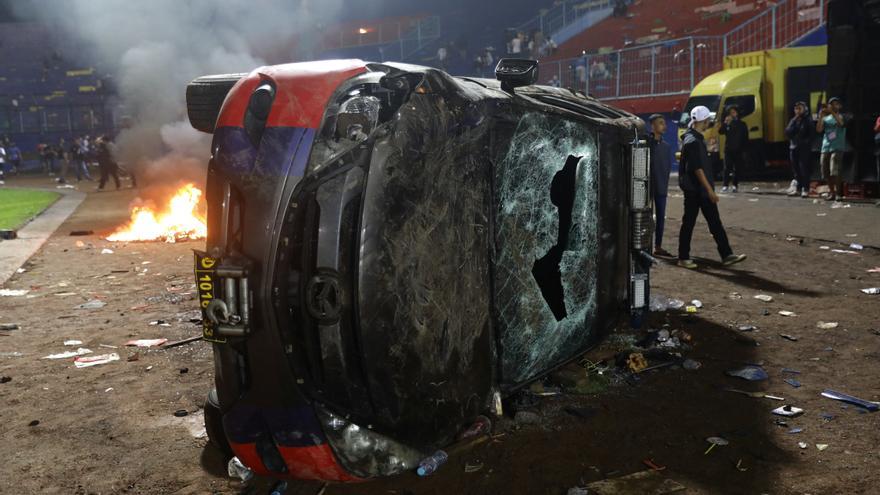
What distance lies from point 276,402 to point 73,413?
6.77 feet

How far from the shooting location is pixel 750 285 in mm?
6898

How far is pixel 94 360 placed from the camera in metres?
5.08

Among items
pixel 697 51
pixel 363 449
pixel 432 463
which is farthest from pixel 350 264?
pixel 697 51

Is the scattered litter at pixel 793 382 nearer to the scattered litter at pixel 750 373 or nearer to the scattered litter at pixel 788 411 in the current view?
the scattered litter at pixel 750 373

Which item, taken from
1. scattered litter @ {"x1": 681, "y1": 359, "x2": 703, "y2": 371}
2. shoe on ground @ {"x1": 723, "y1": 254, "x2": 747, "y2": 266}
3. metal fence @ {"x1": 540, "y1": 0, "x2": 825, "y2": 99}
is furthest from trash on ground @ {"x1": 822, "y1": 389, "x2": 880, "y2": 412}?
metal fence @ {"x1": 540, "y1": 0, "x2": 825, "y2": 99}

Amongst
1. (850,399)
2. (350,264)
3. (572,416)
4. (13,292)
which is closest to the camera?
(350,264)

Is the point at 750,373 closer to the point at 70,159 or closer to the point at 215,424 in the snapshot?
the point at 215,424

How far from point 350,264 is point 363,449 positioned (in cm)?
71

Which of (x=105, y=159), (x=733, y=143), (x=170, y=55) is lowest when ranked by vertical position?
(x=733, y=143)

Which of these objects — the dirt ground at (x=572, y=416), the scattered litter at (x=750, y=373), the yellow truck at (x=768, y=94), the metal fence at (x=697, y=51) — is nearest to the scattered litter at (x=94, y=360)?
the dirt ground at (x=572, y=416)

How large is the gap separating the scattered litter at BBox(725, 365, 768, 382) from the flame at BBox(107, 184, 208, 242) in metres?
A: 8.96

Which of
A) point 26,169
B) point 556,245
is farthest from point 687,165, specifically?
point 26,169

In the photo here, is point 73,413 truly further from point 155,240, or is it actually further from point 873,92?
point 873,92

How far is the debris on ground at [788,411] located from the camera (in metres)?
3.75
